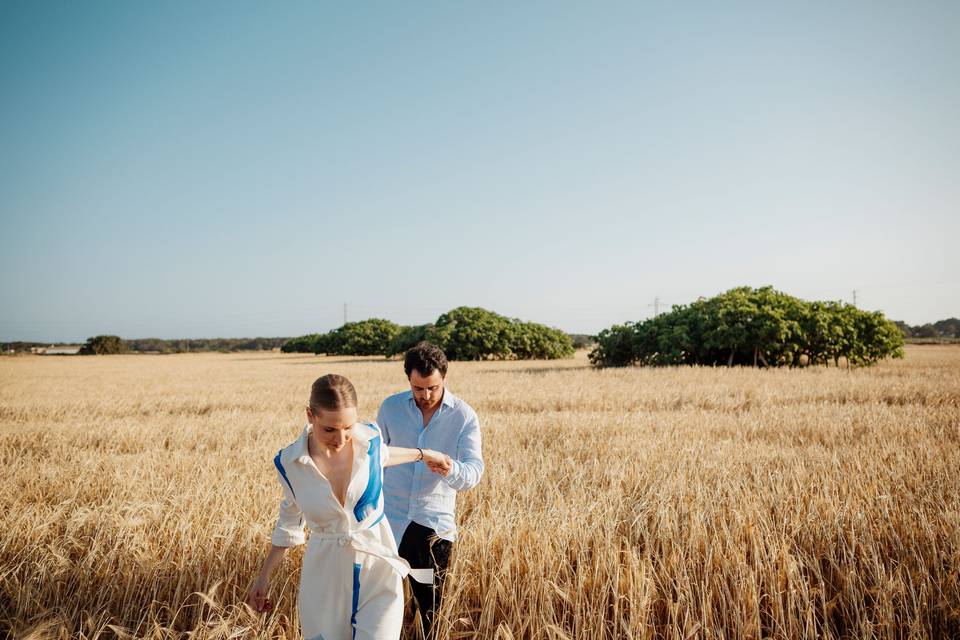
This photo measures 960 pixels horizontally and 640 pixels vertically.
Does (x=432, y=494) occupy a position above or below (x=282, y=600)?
above

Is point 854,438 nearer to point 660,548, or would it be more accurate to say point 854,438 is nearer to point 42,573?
point 660,548

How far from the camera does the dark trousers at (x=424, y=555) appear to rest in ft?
8.94

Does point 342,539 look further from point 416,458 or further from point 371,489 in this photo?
point 416,458

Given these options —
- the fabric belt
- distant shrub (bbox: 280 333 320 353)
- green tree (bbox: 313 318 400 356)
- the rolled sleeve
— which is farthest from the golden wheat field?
distant shrub (bbox: 280 333 320 353)

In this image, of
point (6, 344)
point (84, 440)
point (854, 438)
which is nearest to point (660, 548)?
point (854, 438)

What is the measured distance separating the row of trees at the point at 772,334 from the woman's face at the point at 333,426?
71.8ft

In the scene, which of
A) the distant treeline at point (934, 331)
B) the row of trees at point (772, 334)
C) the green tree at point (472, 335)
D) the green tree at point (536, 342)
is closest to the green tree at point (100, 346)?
the green tree at point (472, 335)

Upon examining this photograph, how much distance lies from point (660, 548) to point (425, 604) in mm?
1778

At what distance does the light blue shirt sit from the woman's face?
84 cm

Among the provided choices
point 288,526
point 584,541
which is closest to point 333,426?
point 288,526

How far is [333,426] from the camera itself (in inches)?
76.1

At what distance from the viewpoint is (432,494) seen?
2754 millimetres

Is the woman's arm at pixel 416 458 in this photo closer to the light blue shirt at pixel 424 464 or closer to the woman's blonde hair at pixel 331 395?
the light blue shirt at pixel 424 464

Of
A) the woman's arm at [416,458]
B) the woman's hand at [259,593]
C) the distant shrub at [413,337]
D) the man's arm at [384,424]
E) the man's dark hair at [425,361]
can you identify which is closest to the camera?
the woman's hand at [259,593]
